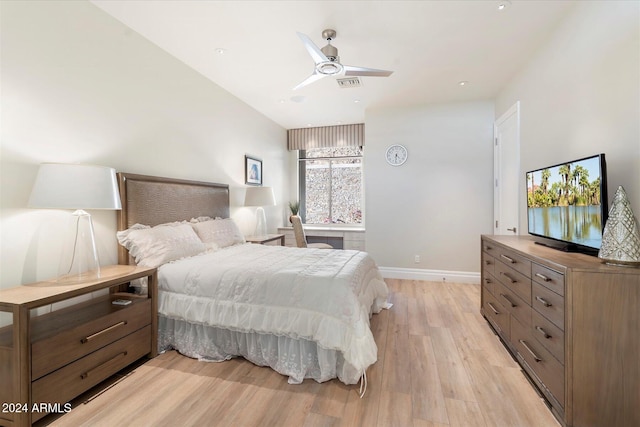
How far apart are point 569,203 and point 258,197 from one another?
3409mm

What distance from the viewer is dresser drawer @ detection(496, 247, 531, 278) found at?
194 centimetres

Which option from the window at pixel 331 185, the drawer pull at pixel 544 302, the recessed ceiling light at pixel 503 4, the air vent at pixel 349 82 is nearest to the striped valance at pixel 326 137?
the window at pixel 331 185

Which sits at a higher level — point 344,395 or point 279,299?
point 279,299

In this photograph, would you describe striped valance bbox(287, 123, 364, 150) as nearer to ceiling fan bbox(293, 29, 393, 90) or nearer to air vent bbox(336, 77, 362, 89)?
air vent bbox(336, 77, 362, 89)

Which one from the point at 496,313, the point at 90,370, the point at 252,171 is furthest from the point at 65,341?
the point at 252,171

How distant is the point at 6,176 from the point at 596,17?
3.93 meters

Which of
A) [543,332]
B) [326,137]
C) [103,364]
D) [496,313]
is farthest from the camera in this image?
[326,137]

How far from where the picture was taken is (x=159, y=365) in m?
2.14

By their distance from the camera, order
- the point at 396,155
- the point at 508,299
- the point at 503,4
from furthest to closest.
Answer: the point at 396,155, the point at 508,299, the point at 503,4

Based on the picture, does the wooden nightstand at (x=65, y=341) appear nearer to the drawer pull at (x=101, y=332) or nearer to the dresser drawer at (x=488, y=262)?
the drawer pull at (x=101, y=332)

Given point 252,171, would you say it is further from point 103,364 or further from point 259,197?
point 103,364

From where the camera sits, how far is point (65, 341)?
1.60m

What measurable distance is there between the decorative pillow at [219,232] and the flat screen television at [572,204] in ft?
9.83

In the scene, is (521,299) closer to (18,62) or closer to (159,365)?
(159,365)
